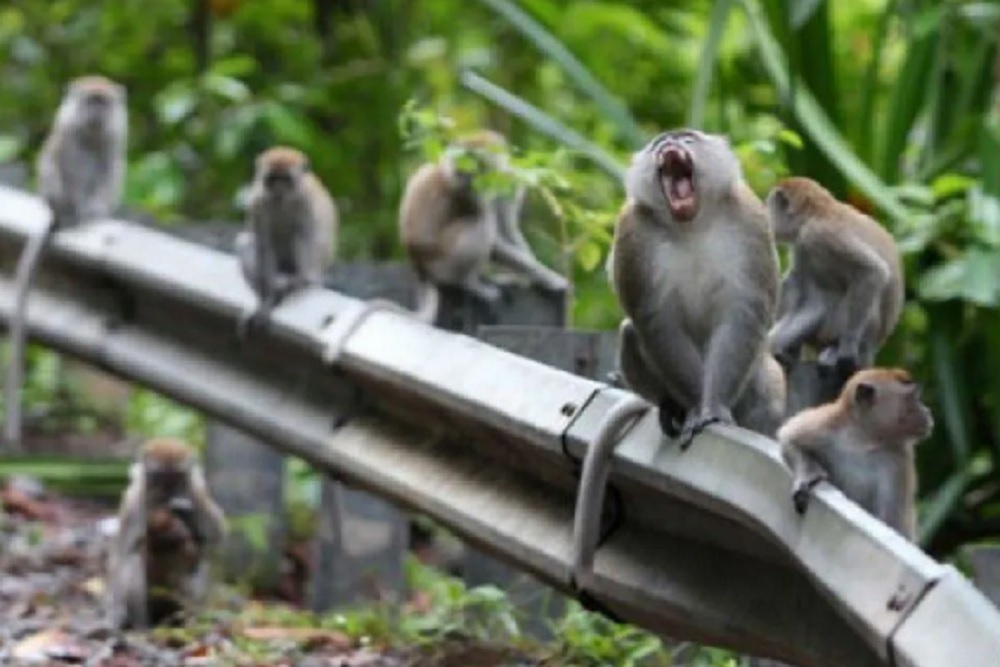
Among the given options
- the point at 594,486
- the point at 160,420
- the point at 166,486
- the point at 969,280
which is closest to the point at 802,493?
the point at 594,486

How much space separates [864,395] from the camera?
6.06 metres

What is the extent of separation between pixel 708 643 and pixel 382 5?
894 centimetres

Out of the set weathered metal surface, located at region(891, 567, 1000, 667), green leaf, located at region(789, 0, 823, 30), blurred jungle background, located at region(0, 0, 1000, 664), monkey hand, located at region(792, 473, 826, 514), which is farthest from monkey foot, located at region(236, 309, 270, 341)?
weathered metal surface, located at region(891, 567, 1000, 667)

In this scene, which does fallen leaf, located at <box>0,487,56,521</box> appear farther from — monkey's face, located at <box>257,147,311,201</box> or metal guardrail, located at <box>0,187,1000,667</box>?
monkey's face, located at <box>257,147,311,201</box>

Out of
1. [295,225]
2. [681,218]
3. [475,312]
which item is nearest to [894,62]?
[295,225]

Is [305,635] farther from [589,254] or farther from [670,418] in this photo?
[670,418]

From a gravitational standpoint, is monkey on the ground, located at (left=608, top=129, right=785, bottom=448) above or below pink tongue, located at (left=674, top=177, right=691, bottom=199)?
below

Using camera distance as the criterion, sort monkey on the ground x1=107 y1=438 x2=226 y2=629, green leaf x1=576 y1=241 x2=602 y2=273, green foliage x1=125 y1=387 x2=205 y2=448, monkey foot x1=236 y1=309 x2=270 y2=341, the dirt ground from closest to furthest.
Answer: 1. the dirt ground
2. green leaf x1=576 y1=241 x2=602 y2=273
3. monkey foot x1=236 y1=309 x2=270 y2=341
4. monkey on the ground x1=107 y1=438 x2=226 y2=629
5. green foliage x1=125 y1=387 x2=205 y2=448

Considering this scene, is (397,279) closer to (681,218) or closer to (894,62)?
(681,218)

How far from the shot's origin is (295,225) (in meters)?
10.2

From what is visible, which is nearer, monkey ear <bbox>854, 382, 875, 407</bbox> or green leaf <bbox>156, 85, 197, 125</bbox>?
monkey ear <bbox>854, 382, 875, 407</bbox>

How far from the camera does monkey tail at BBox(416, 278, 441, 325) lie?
8812 millimetres

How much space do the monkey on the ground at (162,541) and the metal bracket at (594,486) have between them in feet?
8.52

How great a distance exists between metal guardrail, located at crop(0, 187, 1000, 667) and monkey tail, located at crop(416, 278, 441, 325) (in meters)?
0.68
